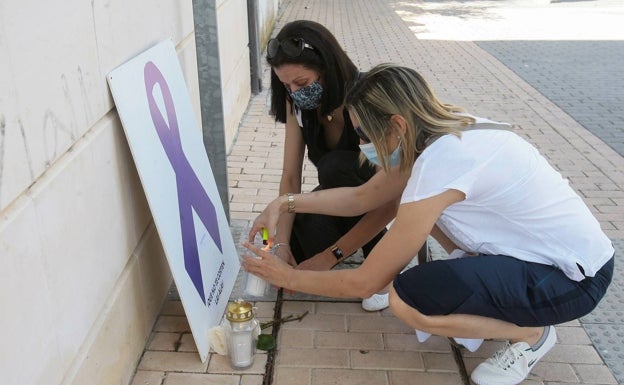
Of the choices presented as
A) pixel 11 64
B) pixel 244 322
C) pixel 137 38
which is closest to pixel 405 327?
pixel 244 322

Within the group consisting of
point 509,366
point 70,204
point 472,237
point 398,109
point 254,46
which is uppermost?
point 398,109

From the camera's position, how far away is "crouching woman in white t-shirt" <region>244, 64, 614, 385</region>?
202 centimetres

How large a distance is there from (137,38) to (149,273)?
0.92 m

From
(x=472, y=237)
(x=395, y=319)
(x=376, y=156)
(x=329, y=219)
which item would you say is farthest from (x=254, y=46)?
(x=472, y=237)

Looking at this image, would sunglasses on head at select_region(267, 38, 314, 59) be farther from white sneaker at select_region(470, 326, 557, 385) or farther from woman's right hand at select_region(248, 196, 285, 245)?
white sneaker at select_region(470, 326, 557, 385)

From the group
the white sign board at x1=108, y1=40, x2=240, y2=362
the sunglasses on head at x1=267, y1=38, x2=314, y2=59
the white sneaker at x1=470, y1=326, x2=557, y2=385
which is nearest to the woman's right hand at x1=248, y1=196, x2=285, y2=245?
the white sign board at x1=108, y1=40, x2=240, y2=362

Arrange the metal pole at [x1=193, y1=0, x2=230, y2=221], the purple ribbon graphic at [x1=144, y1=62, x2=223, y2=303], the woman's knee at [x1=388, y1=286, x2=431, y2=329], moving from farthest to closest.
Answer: the metal pole at [x1=193, y1=0, x2=230, y2=221]
the purple ribbon graphic at [x1=144, y1=62, x2=223, y2=303]
the woman's knee at [x1=388, y1=286, x2=431, y2=329]

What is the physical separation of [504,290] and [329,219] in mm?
987

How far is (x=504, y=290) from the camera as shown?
217 centimetres

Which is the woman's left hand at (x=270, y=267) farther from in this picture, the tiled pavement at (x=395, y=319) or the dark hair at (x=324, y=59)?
the dark hair at (x=324, y=59)

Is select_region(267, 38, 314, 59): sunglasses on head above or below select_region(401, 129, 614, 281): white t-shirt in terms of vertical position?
above

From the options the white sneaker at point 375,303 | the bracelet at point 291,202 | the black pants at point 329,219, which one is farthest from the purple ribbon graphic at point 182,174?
the white sneaker at point 375,303

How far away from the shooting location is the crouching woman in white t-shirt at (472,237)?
2021 mm

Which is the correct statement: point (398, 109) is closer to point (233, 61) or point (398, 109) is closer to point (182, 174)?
point (182, 174)
